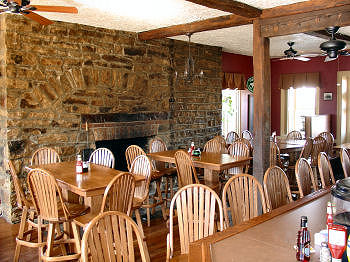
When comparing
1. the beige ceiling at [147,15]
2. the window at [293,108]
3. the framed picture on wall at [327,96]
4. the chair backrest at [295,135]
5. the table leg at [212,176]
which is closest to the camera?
the beige ceiling at [147,15]

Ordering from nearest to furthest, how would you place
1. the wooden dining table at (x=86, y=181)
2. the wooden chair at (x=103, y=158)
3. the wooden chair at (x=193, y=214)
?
the wooden chair at (x=193, y=214)
the wooden dining table at (x=86, y=181)
the wooden chair at (x=103, y=158)

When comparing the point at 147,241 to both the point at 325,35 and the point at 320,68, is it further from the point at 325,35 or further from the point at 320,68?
the point at 320,68

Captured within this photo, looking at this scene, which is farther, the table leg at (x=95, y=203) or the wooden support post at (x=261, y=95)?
the wooden support post at (x=261, y=95)

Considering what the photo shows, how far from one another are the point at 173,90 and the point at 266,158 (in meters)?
2.60

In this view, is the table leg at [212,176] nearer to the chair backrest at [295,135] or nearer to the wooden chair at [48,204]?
the wooden chair at [48,204]

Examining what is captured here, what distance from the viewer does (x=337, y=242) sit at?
156 cm

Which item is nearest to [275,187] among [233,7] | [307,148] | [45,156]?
[233,7]

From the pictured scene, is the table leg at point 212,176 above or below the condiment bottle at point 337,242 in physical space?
below

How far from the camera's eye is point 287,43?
21.8ft

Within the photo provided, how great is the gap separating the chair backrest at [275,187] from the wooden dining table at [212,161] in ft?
4.27

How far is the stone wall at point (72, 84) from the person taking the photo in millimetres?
4426

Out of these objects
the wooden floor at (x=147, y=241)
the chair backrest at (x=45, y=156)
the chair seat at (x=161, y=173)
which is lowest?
the wooden floor at (x=147, y=241)

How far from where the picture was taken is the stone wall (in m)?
4.43

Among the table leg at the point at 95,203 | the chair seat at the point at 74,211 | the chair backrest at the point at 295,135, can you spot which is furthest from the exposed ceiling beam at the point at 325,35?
the chair seat at the point at 74,211
